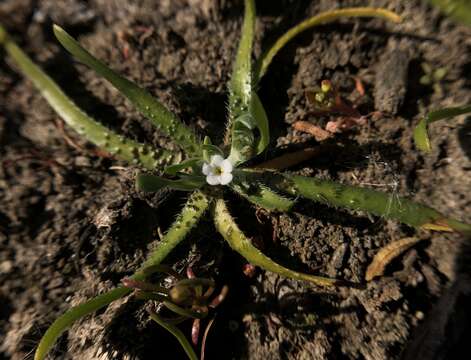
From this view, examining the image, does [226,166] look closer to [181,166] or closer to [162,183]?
[181,166]

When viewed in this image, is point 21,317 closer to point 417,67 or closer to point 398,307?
point 398,307

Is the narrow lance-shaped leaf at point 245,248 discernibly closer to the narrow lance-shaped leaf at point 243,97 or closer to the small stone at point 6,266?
the narrow lance-shaped leaf at point 243,97

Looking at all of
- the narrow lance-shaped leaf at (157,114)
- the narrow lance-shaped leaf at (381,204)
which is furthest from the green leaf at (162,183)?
the narrow lance-shaped leaf at (381,204)

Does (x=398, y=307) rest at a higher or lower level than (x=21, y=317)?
higher

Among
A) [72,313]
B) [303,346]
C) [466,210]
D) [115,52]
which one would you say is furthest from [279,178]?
[115,52]

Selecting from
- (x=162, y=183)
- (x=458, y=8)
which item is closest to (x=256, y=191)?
(x=162, y=183)

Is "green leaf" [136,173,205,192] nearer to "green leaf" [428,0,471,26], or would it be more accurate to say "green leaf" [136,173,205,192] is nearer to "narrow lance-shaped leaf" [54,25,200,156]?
"narrow lance-shaped leaf" [54,25,200,156]

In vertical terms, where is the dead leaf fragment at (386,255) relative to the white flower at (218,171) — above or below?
below
